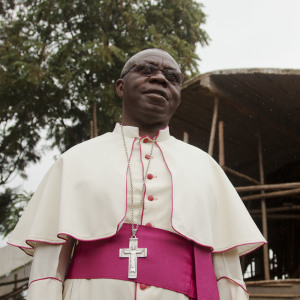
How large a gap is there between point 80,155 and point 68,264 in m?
0.50

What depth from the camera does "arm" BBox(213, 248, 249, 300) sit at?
85.8 inches

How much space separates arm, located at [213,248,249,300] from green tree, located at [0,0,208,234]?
9.67 meters

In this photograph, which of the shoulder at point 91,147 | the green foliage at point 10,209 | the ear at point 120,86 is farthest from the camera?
the green foliage at point 10,209

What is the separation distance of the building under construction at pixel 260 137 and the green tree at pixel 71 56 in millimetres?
3651

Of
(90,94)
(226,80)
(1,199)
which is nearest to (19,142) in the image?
(1,199)

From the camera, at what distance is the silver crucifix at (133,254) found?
1996mm

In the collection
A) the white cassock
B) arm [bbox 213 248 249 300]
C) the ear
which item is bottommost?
arm [bbox 213 248 249 300]

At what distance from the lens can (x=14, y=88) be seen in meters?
12.5

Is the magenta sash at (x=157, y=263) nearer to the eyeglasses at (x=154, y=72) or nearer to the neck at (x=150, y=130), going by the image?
the neck at (x=150, y=130)

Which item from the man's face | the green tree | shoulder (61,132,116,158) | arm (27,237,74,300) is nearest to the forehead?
the man's face

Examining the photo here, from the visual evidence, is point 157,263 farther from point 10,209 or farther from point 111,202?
point 10,209

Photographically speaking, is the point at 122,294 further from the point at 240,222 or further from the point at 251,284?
the point at 251,284

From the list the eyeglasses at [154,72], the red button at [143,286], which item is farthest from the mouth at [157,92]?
the red button at [143,286]

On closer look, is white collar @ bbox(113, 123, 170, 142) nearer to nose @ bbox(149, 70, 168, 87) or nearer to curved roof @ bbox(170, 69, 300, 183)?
nose @ bbox(149, 70, 168, 87)
